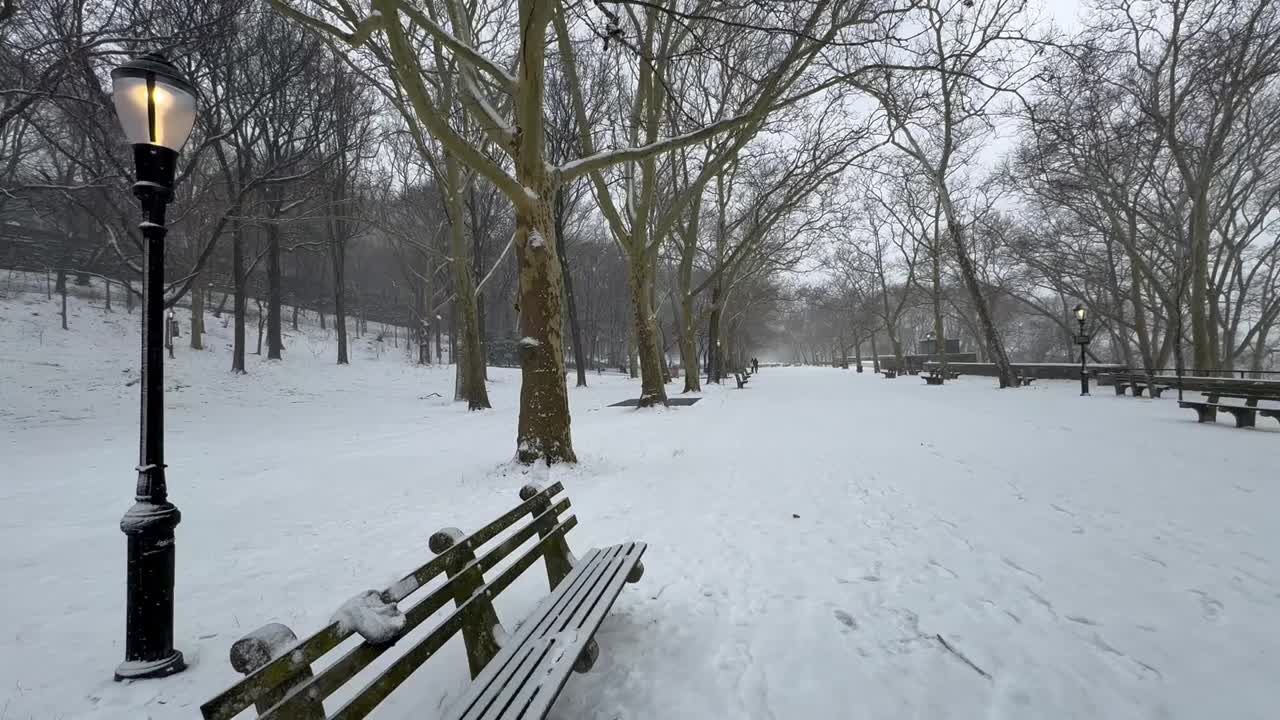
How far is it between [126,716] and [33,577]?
2573 millimetres

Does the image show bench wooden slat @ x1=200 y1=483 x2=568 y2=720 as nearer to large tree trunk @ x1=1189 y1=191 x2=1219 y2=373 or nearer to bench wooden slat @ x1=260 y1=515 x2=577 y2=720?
bench wooden slat @ x1=260 y1=515 x2=577 y2=720

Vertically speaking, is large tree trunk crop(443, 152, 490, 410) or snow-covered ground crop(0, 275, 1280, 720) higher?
large tree trunk crop(443, 152, 490, 410)

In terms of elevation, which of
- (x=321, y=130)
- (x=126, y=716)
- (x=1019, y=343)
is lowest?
(x=126, y=716)

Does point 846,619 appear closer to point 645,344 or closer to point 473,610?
point 473,610

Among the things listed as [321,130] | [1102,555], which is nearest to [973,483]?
[1102,555]

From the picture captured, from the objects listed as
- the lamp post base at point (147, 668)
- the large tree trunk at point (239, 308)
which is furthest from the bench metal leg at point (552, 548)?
the large tree trunk at point (239, 308)

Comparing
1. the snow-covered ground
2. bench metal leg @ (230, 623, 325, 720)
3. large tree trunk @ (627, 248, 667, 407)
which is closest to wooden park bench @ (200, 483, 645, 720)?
bench metal leg @ (230, 623, 325, 720)

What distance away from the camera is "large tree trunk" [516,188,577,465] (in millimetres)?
6551

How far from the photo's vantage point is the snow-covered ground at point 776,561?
246cm

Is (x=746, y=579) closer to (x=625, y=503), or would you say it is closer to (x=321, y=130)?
(x=625, y=503)

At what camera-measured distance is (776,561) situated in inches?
153

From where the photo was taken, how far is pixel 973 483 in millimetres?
5965

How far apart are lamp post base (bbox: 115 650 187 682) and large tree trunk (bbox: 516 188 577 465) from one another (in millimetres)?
4032

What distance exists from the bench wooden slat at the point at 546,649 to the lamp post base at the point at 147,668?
1.86 meters
